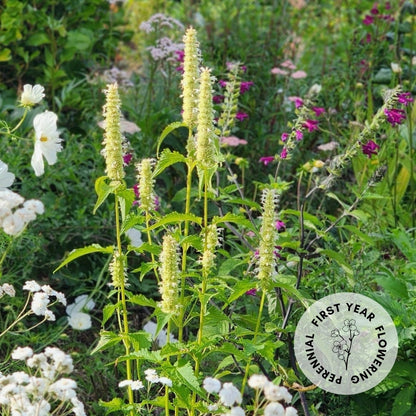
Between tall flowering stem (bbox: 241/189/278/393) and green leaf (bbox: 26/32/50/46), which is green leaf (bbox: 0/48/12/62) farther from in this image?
tall flowering stem (bbox: 241/189/278/393)

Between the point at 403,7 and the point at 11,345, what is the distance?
3.67 meters

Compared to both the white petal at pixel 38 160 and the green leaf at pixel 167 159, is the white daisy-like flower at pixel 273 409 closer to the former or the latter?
the green leaf at pixel 167 159

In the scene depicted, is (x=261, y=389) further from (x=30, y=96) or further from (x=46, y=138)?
(x=30, y=96)

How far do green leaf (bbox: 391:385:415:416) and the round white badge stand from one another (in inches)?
3.3

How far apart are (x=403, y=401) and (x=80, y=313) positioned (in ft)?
4.45

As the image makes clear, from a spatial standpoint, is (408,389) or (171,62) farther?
(171,62)

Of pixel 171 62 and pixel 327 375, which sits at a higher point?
pixel 171 62

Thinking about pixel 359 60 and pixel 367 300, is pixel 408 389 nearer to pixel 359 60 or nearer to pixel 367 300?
pixel 367 300

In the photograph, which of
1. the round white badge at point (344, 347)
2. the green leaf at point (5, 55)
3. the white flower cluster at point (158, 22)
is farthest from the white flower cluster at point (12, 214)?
the green leaf at point (5, 55)

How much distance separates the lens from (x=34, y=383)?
6.45 feet

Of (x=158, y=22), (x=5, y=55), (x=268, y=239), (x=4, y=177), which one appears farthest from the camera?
(x=5, y=55)

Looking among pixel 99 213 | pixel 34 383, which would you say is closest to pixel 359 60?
pixel 99 213

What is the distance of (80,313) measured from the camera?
3.41 m

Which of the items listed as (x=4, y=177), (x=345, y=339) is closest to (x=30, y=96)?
(x=4, y=177)
